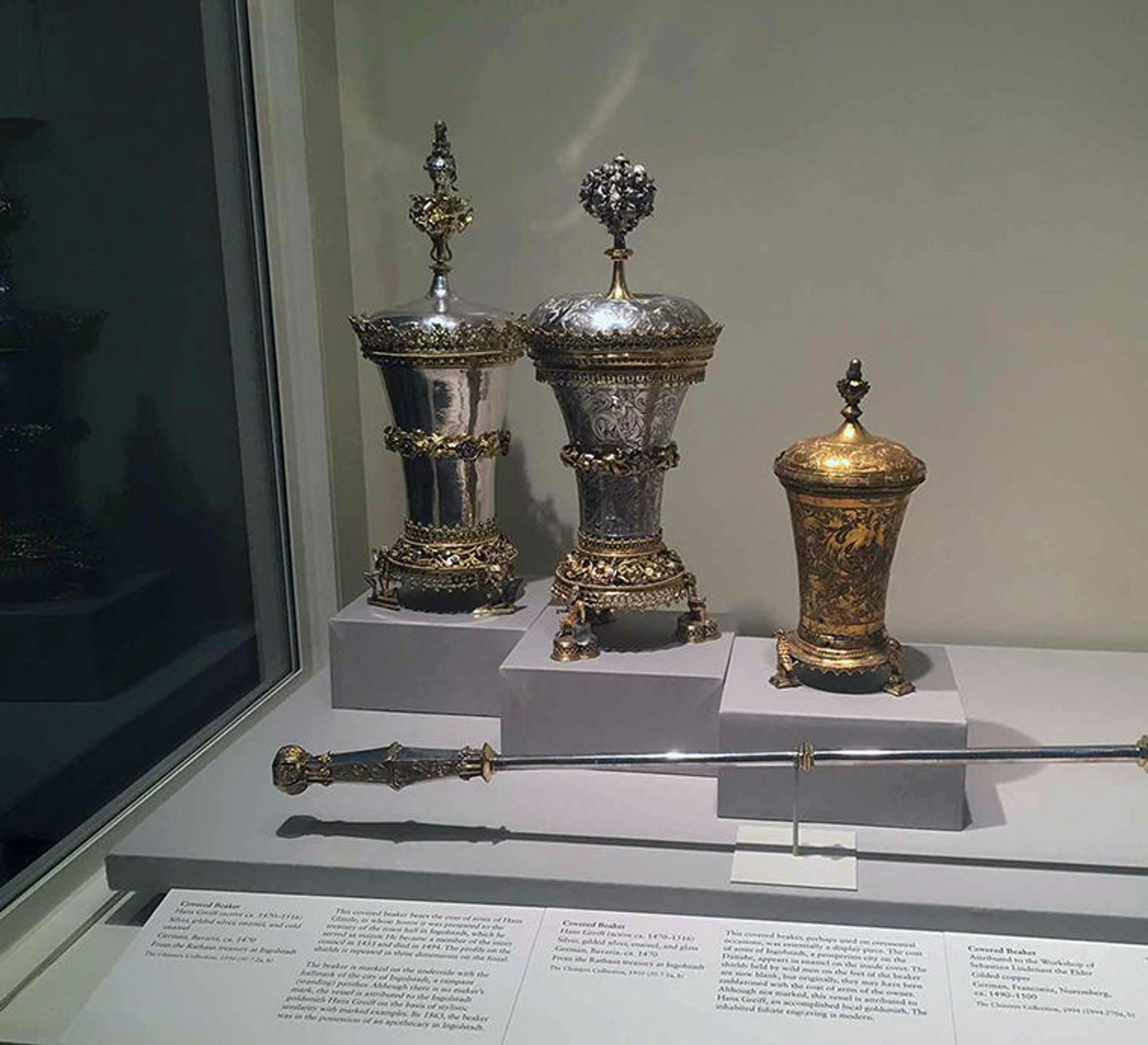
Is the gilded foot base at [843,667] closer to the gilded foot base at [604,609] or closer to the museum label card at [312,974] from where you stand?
the gilded foot base at [604,609]

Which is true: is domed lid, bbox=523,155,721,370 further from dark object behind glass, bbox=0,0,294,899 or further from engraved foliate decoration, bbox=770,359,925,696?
dark object behind glass, bbox=0,0,294,899

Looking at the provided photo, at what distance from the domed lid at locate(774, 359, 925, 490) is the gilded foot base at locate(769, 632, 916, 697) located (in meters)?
0.22

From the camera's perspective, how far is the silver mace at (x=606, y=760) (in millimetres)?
1391

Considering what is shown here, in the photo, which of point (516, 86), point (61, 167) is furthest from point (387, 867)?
point (516, 86)

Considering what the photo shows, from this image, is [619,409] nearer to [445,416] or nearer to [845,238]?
[445,416]

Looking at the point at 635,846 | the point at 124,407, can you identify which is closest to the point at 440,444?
the point at 124,407

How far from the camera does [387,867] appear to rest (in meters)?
1.39

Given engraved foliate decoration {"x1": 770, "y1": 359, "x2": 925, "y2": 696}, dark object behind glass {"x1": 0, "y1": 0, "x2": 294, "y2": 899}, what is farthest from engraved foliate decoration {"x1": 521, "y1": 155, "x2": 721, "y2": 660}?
dark object behind glass {"x1": 0, "y1": 0, "x2": 294, "y2": 899}

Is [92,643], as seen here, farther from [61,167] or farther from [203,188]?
[203,188]

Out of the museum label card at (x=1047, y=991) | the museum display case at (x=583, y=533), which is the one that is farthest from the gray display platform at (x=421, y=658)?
the museum label card at (x=1047, y=991)

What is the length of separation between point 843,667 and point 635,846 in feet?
1.12

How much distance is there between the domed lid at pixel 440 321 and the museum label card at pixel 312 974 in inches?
30.1

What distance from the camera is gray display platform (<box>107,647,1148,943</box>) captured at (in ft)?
4.28

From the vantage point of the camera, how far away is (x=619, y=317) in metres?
1.56
